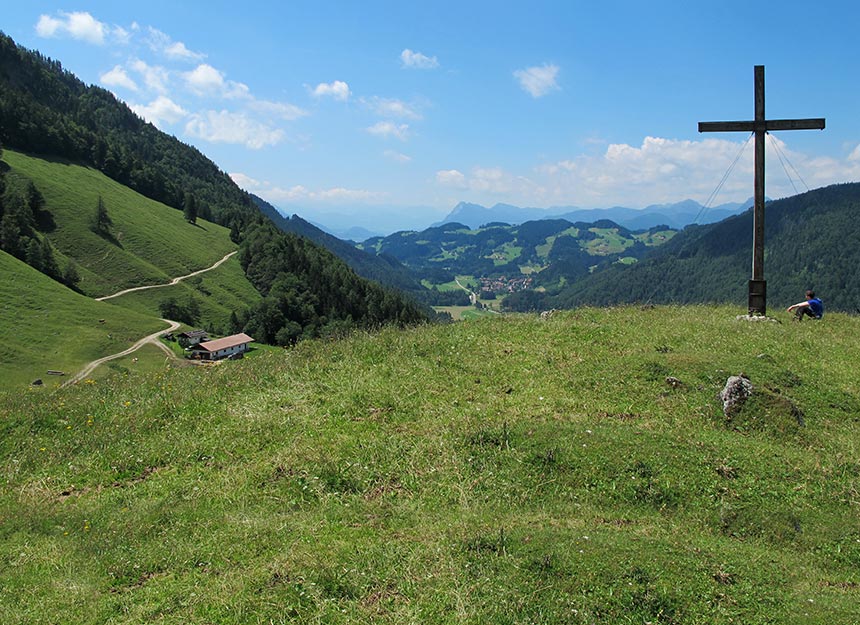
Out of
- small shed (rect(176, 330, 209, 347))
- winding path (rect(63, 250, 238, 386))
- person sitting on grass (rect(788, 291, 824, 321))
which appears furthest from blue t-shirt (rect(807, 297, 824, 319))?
small shed (rect(176, 330, 209, 347))

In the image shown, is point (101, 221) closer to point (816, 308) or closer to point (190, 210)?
point (190, 210)

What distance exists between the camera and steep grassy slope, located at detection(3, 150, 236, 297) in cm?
12800

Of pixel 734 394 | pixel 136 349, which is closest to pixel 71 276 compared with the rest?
pixel 136 349

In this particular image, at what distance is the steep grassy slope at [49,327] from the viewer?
259ft

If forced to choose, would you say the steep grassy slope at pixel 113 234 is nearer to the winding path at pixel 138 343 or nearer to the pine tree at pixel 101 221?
the pine tree at pixel 101 221

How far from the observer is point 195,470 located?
10.2 meters

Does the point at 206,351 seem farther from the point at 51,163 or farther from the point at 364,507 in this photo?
the point at 51,163

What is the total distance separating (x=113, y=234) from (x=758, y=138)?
510 ft

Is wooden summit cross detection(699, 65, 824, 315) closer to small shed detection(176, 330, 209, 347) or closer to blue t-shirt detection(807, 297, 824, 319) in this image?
blue t-shirt detection(807, 297, 824, 319)

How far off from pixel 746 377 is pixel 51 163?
202050mm

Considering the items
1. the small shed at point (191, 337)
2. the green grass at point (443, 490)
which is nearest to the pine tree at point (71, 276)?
the small shed at point (191, 337)

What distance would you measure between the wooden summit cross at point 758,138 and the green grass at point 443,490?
3979 millimetres

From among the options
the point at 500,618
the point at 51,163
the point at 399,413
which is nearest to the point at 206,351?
the point at 399,413

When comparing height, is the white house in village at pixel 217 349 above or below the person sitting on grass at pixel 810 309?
below
